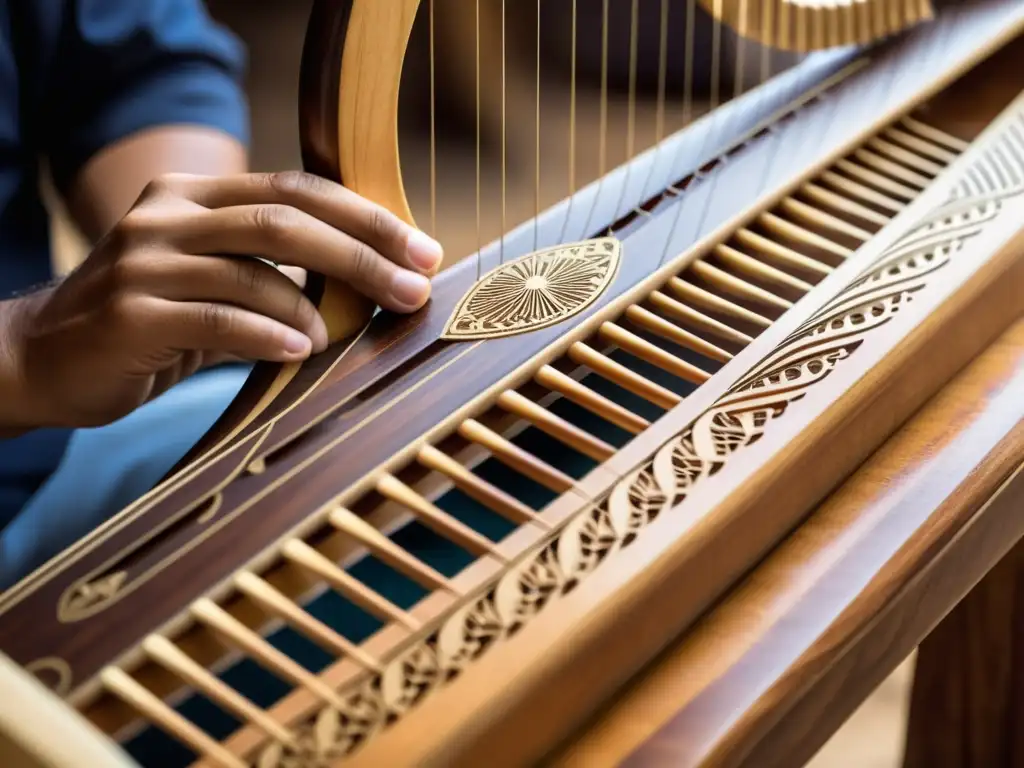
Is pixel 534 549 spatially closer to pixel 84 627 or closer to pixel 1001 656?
pixel 84 627

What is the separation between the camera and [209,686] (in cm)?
38

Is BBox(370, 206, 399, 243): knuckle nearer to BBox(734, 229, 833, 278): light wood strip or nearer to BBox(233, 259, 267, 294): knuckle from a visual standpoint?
BBox(233, 259, 267, 294): knuckle

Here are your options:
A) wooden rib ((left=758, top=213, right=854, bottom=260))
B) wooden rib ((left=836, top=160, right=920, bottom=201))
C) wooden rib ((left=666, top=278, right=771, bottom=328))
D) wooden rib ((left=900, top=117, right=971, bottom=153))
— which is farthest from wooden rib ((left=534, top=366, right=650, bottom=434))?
wooden rib ((left=900, top=117, right=971, bottom=153))

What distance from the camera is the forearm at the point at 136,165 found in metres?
0.83

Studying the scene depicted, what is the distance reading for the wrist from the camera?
1.89 feet

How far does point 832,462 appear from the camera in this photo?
1.74ft

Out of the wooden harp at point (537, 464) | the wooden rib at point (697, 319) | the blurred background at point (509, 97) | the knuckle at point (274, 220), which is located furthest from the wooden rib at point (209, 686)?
the blurred background at point (509, 97)

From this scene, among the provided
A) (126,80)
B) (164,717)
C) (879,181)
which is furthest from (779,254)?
(126,80)

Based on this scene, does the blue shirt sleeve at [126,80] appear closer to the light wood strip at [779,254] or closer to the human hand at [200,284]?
the human hand at [200,284]

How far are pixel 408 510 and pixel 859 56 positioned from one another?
2.25 feet

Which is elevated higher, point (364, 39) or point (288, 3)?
point (288, 3)

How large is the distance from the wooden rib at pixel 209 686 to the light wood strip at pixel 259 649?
0.01 meters

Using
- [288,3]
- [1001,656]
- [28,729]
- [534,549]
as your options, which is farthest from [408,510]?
[288,3]

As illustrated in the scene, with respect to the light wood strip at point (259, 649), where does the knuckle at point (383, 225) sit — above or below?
above
